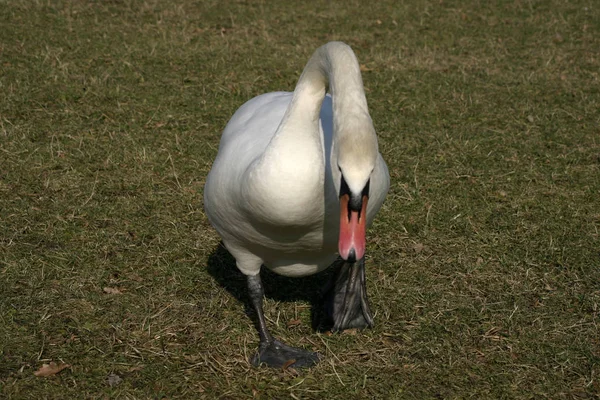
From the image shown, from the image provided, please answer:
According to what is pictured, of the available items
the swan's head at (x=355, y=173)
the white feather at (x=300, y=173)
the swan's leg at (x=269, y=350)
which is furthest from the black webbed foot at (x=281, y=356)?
the swan's head at (x=355, y=173)

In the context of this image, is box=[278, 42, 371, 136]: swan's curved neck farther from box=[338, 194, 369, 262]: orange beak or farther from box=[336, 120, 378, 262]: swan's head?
box=[338, 194, 369, 262]: orange beak

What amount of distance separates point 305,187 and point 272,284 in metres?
1.69

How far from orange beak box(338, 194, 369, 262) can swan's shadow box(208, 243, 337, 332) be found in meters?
1.55

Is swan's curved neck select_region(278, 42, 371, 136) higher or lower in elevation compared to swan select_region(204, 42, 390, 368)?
higher

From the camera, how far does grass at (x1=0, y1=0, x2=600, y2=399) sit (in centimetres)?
420

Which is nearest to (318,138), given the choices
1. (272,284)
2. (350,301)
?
(350,301)

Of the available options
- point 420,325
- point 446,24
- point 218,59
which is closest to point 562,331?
point 420,325

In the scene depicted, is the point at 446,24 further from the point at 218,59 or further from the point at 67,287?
the point at 67,287

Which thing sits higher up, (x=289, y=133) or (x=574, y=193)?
(x=289, y=133)

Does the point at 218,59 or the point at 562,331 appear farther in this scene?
the point at 218,59

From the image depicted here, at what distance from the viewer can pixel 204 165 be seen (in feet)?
21.2

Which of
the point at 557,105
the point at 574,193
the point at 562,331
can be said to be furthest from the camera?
the point at 557,105

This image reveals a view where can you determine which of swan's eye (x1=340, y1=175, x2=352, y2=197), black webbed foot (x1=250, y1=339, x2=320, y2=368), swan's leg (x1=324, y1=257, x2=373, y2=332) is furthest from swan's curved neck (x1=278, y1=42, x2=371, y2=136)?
black webbed foot (x1=250, y1=339, x2=320, y2=368)

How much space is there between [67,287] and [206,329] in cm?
95
